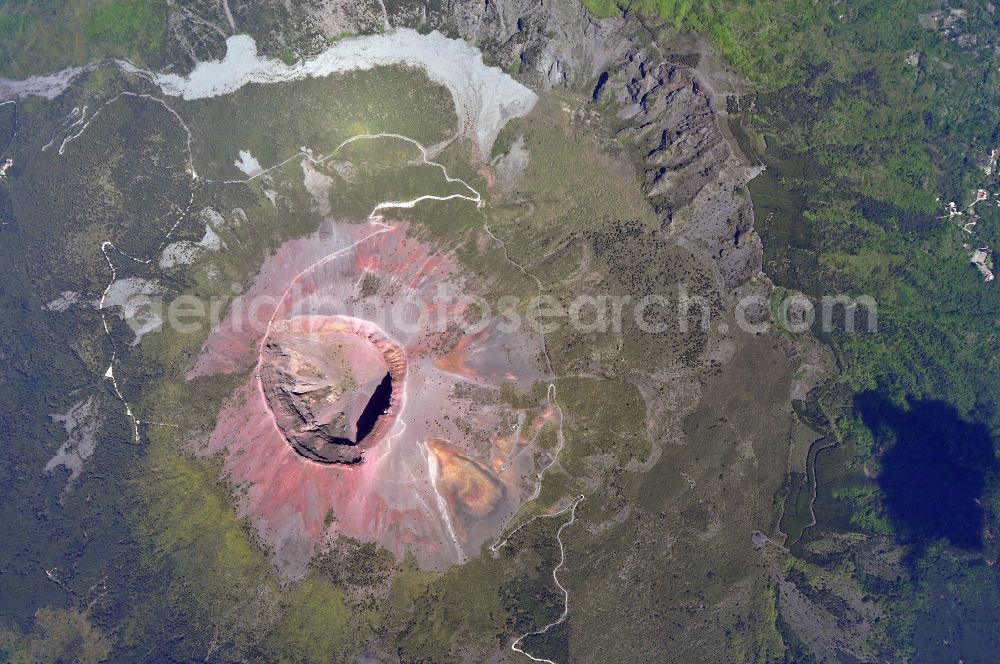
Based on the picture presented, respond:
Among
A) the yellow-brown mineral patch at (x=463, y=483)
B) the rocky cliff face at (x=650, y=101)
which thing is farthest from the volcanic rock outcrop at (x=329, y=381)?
the rocky cliff face at (x=650, y=101)

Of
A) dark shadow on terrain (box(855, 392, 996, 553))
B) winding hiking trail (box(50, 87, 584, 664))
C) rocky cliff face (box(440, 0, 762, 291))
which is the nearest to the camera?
winding hiking trail (box(50, 87, 584, 664))

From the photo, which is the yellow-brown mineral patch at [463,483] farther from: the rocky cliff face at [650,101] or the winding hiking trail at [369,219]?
the rocky cliff face at [650,101]

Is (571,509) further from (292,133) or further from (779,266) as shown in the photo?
(292,133)

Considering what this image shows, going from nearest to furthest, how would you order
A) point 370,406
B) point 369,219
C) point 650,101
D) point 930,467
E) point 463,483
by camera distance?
point 463,483, point 930,467, point 370,406, point 369,219, point 650,101

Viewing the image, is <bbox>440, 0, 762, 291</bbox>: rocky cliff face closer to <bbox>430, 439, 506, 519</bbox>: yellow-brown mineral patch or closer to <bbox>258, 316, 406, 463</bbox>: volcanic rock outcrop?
<bbox>430, 439, 506, 519</bbox>: yellow-brown mineral patch

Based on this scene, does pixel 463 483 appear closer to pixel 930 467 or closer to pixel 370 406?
pixel 370 406

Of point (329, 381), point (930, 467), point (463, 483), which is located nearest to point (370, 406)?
point (329, 381)

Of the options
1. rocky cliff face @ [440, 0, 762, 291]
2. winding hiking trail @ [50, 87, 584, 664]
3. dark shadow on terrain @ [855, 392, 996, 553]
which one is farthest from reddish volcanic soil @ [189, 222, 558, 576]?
dark shadow on terrain @ [855, 392, 996, 553]
